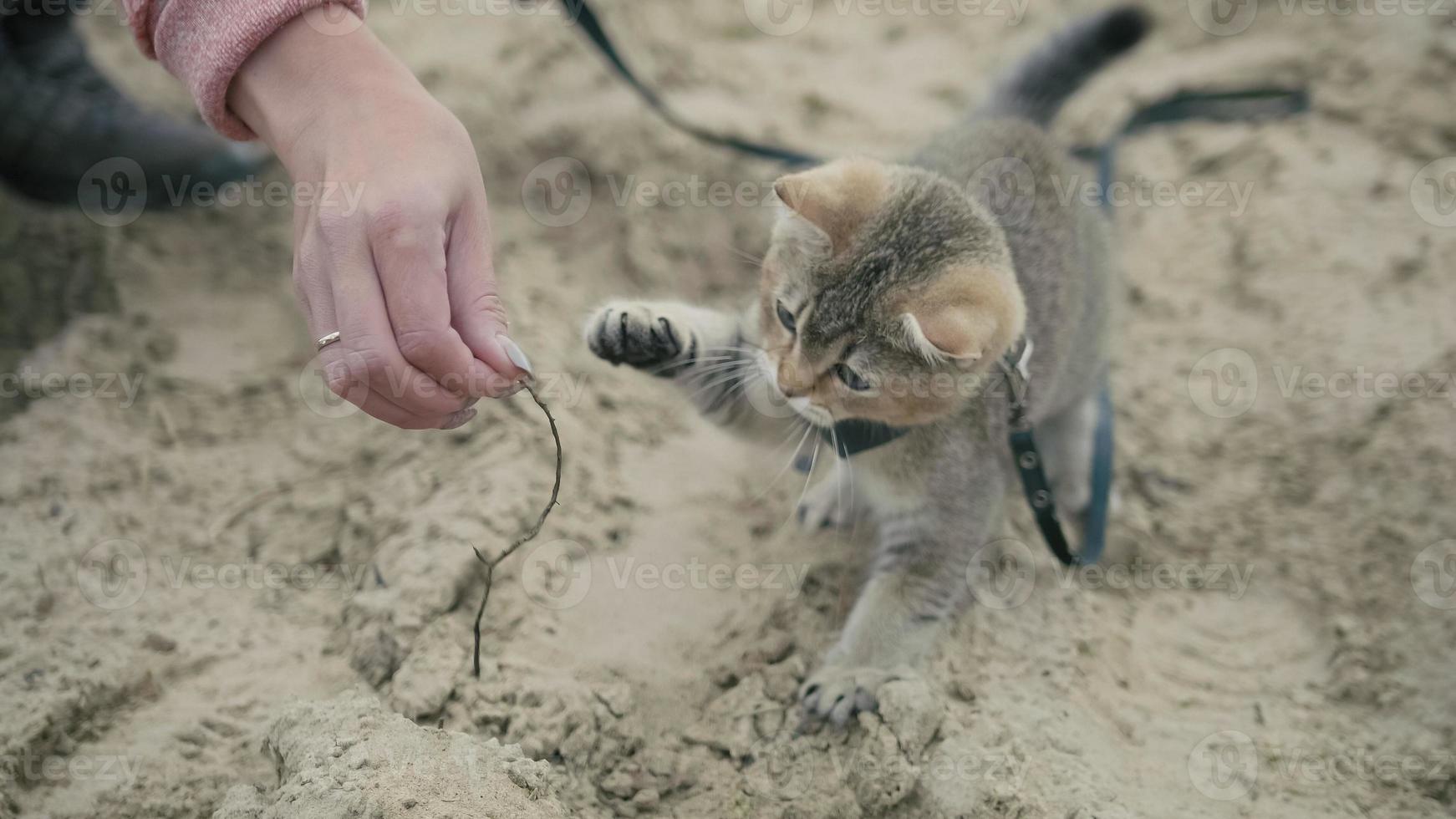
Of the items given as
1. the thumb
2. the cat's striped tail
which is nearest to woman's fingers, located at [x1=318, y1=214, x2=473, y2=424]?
the thumb

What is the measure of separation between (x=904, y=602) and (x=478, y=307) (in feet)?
4.40

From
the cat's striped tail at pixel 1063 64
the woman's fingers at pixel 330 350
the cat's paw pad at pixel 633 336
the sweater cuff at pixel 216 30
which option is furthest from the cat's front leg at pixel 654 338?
the cat's striped tail at pixel 1063 64

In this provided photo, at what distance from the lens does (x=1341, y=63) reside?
3.97m

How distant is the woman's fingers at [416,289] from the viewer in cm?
142

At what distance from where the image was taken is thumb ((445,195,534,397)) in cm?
151

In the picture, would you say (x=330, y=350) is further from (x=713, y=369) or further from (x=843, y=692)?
(x=843, y=692)

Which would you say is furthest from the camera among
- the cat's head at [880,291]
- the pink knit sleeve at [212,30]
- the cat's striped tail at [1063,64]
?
the cat's striped tail at [1063,64]

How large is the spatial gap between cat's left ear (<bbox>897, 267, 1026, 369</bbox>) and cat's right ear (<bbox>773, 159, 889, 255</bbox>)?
0.24 meters

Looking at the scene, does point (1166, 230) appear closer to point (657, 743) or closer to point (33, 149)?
point (657, 743)

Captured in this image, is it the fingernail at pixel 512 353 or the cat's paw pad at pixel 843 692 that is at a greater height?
the fingernail at pixel 512 353

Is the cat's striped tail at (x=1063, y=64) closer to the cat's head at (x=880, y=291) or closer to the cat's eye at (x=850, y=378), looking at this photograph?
the cat's head at (x=880, y=291)

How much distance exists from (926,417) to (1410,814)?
1.39m

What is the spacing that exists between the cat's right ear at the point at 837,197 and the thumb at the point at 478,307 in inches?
29.6

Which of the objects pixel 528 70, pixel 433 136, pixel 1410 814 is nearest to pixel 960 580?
pixel 1410 814
